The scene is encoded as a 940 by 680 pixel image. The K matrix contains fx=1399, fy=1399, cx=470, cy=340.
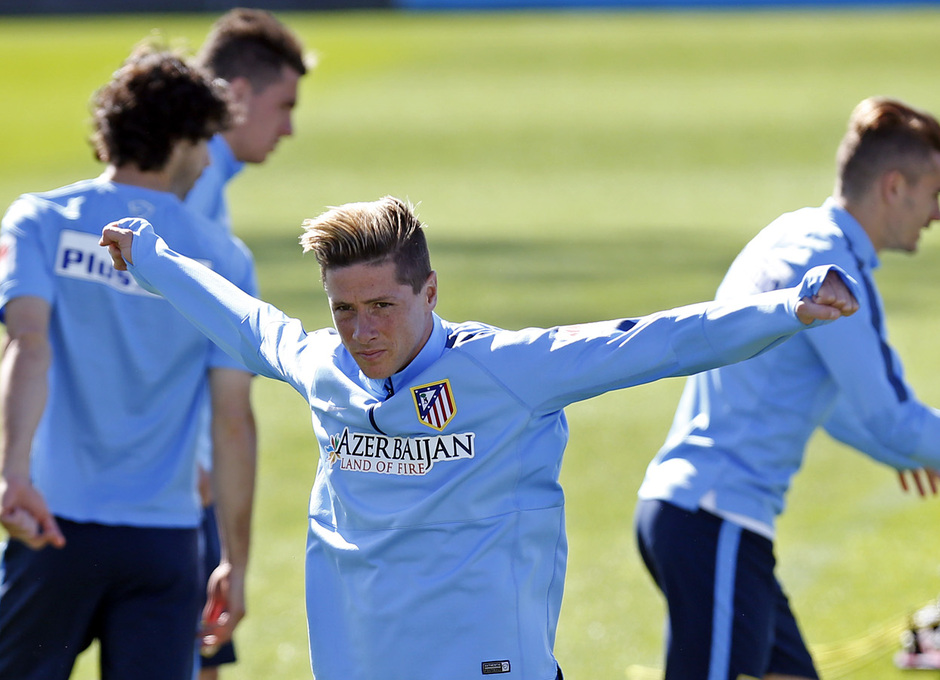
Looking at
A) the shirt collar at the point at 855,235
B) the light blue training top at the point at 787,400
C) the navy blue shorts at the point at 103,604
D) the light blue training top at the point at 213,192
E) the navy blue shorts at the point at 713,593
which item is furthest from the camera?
the light blue training top at the point at 213,192

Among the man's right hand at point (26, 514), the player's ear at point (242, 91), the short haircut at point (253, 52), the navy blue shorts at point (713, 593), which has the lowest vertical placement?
the navy blue shorts at point (713, 593)

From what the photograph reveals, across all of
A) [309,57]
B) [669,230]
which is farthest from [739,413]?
[669,230]

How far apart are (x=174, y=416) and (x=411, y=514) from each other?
1.33 metres

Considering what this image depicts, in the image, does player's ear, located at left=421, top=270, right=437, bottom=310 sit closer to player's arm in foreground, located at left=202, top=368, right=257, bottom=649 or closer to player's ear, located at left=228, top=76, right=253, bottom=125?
player's arm in foreground, located at left=202, top=368, right=257, bottom=649

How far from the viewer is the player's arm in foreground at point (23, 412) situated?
3840 mm

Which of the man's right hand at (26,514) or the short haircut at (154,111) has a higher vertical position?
the short haircut at (154,111)

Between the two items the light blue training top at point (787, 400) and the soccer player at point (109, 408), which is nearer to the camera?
the soccer player at point (109, 408)

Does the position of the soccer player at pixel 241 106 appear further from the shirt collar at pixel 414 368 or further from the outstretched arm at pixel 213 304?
the shirt collar at pixel 414 368

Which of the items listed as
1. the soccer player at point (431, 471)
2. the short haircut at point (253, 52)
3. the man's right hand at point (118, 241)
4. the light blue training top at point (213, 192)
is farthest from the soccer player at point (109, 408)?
the short haircut at point (253, 52)

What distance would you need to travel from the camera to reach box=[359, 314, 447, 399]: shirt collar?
10.5ft

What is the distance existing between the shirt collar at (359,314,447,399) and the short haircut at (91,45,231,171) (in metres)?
1.35

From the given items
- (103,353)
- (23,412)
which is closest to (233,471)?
(103,353)

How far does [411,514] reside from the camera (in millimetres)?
3133

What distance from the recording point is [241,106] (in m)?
5.73
